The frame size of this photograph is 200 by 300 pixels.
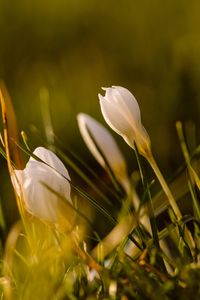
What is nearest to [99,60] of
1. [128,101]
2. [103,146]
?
[103,146]

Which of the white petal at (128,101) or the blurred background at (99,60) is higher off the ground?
the white petal at (128,101)

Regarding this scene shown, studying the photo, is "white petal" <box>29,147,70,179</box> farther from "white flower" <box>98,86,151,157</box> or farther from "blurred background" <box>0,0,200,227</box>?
"blurred background" <box>0,0,200,227</box>

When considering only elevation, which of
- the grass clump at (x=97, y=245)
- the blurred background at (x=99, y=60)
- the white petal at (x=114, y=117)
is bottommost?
the blurred background at (x=99, y=60)

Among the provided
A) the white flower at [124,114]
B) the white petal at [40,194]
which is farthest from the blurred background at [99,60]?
the white petal at [40,194]

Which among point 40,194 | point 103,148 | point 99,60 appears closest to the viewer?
point 40,194

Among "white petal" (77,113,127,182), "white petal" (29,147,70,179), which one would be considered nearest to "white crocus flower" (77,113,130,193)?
"white petal" (77,113,127,182)

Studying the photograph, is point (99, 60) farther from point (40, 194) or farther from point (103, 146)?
point (40, 194)

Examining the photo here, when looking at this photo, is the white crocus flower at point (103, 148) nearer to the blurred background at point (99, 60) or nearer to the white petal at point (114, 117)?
the white petal at point (114, 117)
